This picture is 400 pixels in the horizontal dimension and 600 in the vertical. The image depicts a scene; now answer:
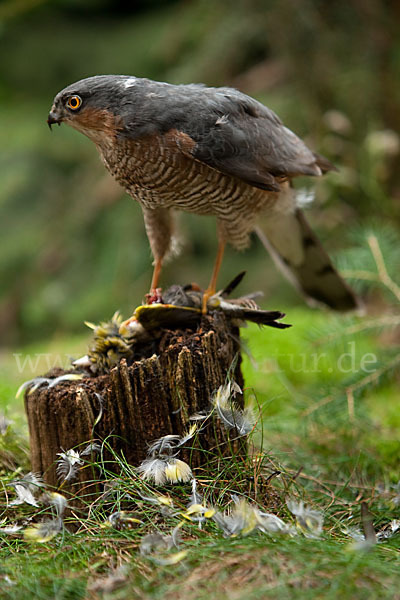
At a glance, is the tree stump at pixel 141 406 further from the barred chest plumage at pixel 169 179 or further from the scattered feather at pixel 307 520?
the barred chest plumage at pixel 169 179

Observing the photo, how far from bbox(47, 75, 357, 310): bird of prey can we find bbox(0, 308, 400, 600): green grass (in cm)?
86

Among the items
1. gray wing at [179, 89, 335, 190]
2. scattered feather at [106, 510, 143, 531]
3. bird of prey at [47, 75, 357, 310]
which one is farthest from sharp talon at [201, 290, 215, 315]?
scattered feather at [106, 510, 143, 531]

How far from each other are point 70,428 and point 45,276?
4.56 m

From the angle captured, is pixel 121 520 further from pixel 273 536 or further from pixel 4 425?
pixel 4 425

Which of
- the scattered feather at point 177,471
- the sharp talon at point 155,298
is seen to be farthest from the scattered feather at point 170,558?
the sharp talon at point 155,298

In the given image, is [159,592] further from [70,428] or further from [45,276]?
[45,276]

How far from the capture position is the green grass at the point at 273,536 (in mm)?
1632

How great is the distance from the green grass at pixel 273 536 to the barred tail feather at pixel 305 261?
0.60 ft

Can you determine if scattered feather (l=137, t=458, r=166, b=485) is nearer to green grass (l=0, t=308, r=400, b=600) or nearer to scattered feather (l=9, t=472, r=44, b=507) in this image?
green grass (l=0, t=308, r=400, b=600)

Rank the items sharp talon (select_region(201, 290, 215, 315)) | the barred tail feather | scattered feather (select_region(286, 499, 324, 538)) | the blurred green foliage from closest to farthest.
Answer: scattered feather (select_region(286, 499, 324, 538)) < sharp talon (select_region(201, 290, 215, 315)) < the barred tail feather < the blurred green foliage

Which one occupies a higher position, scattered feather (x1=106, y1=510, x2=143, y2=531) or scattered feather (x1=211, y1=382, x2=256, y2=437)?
scattered feather (x1=211, y1=382, x2=256, y2=437)

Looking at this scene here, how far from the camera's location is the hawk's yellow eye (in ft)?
8.09

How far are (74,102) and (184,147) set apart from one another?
1.52 ft

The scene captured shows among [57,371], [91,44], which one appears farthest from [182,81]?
[57,371]
